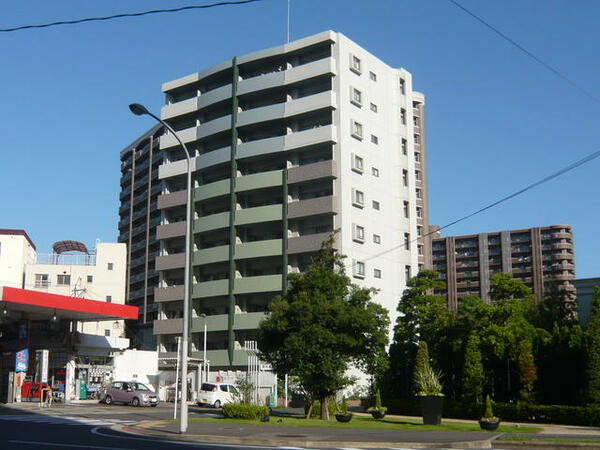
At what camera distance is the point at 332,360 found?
35812mm

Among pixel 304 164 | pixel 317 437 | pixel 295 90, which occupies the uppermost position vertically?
pixel 295 90

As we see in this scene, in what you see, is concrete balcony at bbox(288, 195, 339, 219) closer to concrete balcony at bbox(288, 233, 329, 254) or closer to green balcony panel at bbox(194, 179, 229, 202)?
concrete balcony at bbox(288, 233, 329, 254)

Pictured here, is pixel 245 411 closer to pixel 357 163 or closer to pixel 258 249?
pixel 258 249

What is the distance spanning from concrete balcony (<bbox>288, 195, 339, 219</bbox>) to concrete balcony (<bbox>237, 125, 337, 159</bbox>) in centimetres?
564

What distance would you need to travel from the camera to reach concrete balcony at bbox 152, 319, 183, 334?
78.9 metres

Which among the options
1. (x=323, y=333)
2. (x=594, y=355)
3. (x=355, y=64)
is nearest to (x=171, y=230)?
(x=355, y=64)

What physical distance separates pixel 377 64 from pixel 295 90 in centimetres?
1012

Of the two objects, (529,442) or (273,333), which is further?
(273,333)

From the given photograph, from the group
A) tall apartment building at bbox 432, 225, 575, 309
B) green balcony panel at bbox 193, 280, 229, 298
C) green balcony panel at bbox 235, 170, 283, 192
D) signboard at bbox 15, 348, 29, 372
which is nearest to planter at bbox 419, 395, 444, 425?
signboard at bbox 15, 348, 29, 372

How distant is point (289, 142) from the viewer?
246 feet

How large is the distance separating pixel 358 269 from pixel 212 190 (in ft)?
59.0

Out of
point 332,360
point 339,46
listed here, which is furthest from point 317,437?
point 339,46

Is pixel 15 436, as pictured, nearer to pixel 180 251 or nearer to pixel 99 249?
pixel 180 251

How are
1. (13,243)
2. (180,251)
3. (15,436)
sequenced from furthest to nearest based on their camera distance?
(13,243), (180,251), (15,436)
